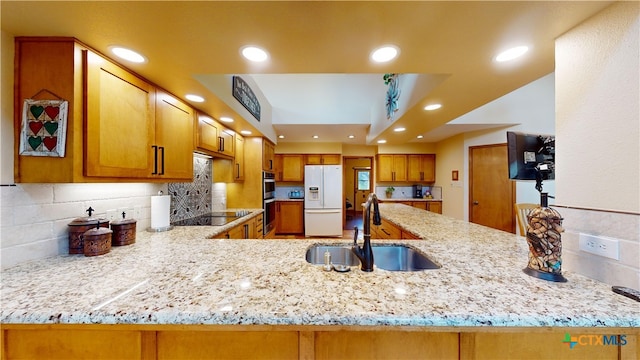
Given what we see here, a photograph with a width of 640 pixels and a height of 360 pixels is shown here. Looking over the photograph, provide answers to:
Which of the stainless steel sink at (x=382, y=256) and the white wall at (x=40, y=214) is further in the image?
the stainless steel sink at (x=382, y=256)

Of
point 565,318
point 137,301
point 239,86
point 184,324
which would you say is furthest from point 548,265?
point 239,86

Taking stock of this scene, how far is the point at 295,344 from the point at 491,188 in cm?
442

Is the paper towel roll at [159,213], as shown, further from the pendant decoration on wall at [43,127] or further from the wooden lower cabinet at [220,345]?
the wooden lower cabinet at [220,345]

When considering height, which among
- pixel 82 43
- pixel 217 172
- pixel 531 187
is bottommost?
pixel 531 187

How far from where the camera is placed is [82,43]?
3.56 ft

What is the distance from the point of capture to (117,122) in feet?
4.17

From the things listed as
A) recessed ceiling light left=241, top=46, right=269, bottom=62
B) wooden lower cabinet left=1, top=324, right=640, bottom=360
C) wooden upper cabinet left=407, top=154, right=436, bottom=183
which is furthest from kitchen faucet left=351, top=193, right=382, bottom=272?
wooden upper cabinet left=407, top=154, right=436, bottom=183

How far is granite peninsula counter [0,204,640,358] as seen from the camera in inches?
26.7

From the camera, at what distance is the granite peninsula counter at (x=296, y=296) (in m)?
0.68

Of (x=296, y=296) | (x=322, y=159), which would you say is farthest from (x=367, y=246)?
(x=322, y=159)

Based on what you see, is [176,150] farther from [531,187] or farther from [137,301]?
[531,187]

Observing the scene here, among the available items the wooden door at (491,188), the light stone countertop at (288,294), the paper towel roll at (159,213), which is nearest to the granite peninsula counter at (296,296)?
the light stone countertop at (288,294)

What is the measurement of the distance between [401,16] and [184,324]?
1408mm

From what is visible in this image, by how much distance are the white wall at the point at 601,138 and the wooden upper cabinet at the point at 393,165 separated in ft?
14.0
